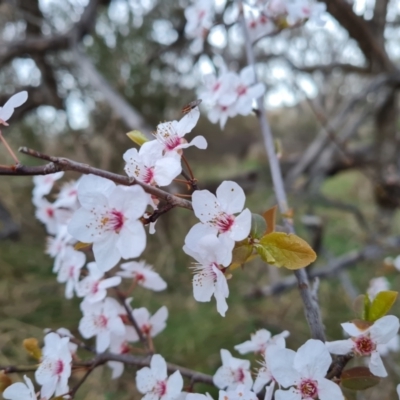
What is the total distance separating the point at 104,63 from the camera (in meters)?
1.55

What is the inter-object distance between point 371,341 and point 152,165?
180 mm

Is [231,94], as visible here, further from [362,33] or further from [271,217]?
[362,33]

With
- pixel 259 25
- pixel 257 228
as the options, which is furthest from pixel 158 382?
pixel 259 25

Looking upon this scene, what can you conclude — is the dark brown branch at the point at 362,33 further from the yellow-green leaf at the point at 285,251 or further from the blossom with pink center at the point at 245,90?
the yellow-green leaf at the point at 285,251

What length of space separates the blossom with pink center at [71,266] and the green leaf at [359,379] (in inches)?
9.4

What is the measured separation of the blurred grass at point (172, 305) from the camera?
0.89 m

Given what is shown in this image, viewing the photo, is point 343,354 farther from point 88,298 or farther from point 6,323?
point 6,323

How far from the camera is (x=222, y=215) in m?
0.28

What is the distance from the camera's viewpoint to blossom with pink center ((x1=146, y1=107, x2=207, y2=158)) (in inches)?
11.5

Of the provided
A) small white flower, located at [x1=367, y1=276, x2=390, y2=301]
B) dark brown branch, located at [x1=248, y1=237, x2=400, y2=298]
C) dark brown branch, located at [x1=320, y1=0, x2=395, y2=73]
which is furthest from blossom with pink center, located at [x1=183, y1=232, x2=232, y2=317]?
dark brown branch, located at [x1=320, y1=0, x2=395, y2=73]

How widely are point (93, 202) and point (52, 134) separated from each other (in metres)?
1.57

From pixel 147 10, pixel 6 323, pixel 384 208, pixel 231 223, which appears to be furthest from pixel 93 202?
pixel 147 10

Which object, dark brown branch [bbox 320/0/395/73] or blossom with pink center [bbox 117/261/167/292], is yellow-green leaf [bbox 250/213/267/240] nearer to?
blossom with pink center [bbox 117/261/167/292]

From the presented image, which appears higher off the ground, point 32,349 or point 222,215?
point 222,215
